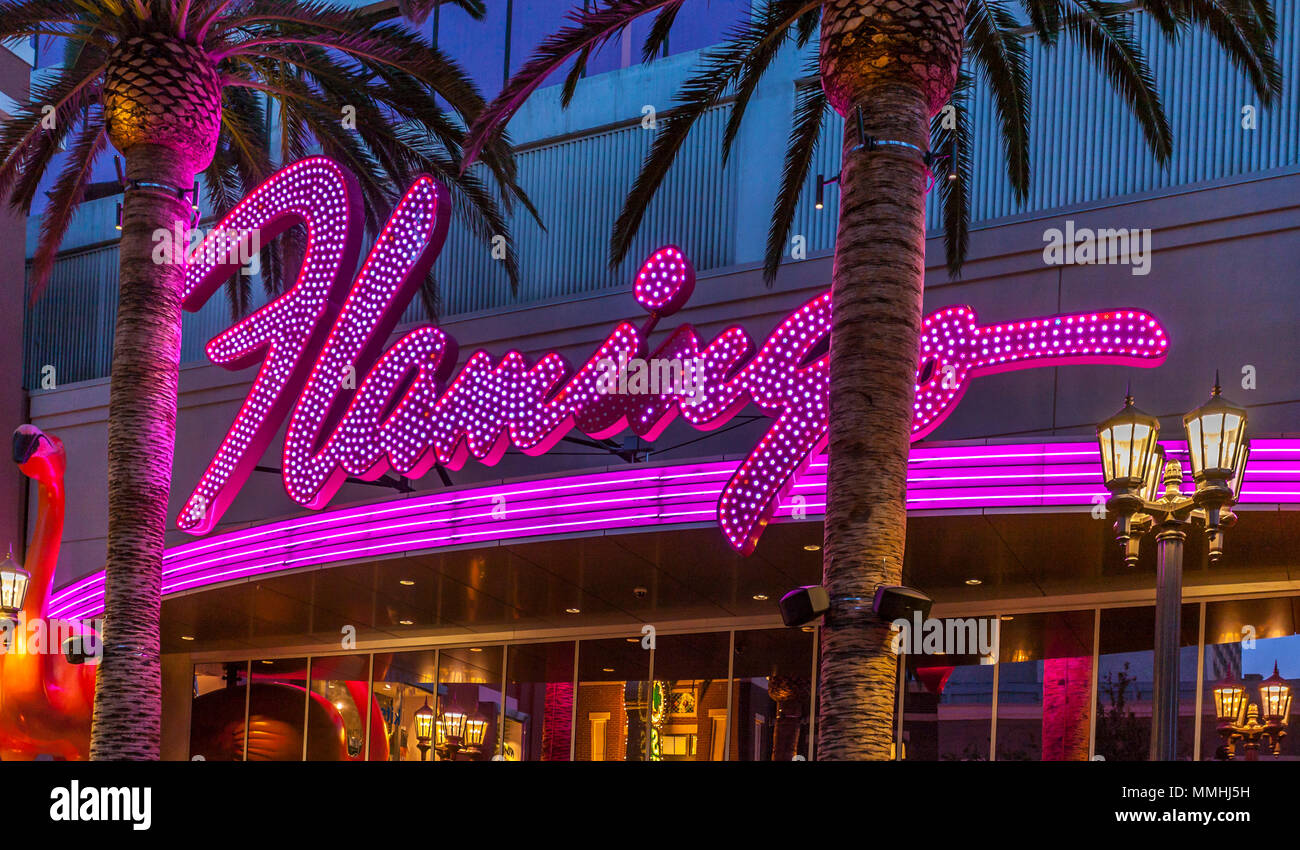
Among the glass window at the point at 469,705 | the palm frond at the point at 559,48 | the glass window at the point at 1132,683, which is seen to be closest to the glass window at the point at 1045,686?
the glass window at the point at 1132,683

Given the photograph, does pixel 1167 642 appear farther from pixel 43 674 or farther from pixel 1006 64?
pixel 43 674

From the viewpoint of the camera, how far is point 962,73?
17562 mm

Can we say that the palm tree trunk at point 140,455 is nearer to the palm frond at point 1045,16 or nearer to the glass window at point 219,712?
the palm frond at point 1045,16

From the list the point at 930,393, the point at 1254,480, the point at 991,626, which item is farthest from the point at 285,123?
the point at 1254,480

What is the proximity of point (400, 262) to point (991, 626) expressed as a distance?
7.96 m

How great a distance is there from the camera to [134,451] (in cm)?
1511

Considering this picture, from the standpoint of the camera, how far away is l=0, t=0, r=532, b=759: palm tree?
1476cm

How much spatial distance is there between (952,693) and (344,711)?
981cm

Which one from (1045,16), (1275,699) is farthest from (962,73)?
(1275,699)

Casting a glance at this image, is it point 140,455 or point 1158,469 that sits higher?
point 140,455

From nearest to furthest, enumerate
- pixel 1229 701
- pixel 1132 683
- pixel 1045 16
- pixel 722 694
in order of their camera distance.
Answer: pixel 1045 16 → pixel 1229 701 → pixel 1132 683 → pixel 722 694

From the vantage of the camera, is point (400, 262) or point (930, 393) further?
point (400, 262)

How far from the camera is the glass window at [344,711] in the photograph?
75.6 ft

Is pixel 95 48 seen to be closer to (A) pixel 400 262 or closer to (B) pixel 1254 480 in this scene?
(A) pixel 400 262
